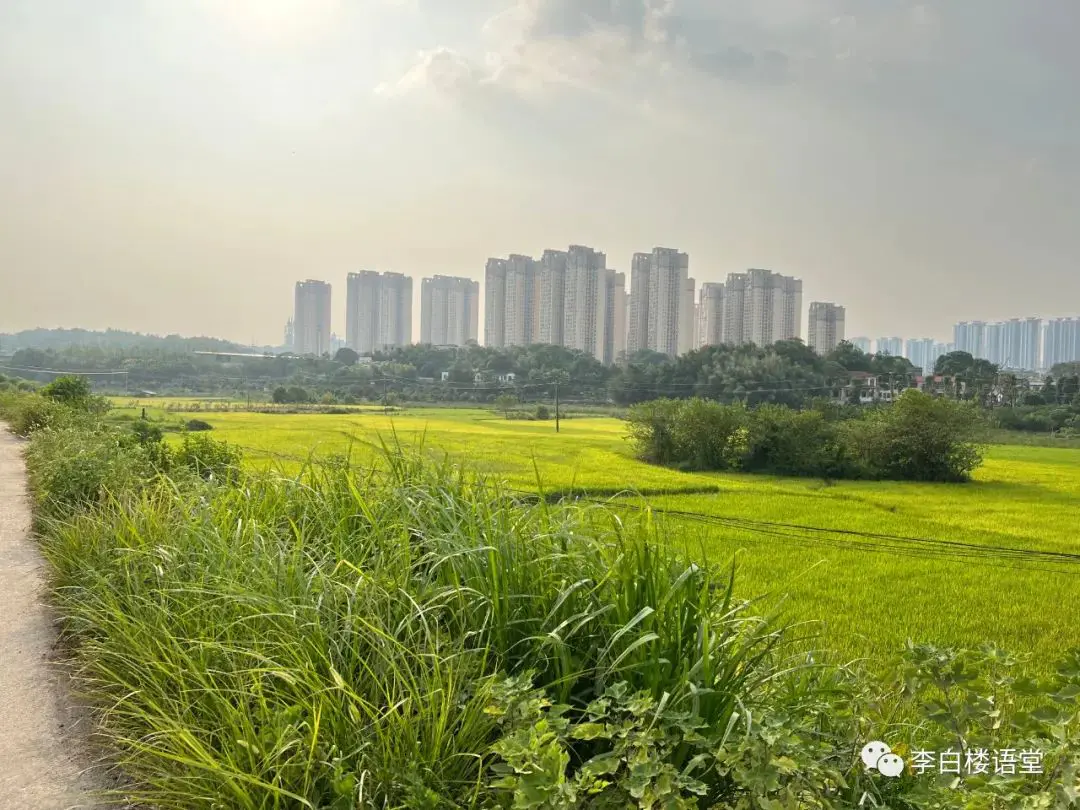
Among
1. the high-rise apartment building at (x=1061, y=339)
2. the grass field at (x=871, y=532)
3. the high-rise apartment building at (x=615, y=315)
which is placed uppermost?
the high-rise apartment building at (x=615, y=315)

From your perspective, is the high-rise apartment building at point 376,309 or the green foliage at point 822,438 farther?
the high-rise apartment building at point 376,309

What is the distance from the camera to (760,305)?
2561cm

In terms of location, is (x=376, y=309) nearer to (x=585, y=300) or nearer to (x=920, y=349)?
(x=585, y=300)

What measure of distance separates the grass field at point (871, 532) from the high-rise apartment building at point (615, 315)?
13092 mm

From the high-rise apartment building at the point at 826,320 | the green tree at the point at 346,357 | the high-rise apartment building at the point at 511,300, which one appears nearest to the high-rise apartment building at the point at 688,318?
the high-rise apartment building at the point at 826,320

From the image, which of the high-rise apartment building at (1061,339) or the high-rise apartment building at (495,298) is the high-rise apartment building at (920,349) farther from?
the high-rise apartment building at (495,298)

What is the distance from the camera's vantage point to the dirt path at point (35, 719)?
1.52 metres

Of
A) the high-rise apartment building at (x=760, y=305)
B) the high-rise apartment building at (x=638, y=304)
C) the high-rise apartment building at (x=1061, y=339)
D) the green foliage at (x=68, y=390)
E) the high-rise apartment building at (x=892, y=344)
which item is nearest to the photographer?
the green foliage at (x=68, y=390)

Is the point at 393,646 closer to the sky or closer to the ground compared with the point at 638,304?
closer to the ground

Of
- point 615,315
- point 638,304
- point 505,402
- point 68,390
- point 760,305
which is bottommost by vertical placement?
point 505,402

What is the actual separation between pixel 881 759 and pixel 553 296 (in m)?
28.4

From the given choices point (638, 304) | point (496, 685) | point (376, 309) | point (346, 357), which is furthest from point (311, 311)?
point (496, 685)

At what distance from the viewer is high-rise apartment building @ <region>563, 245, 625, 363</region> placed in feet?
91.9

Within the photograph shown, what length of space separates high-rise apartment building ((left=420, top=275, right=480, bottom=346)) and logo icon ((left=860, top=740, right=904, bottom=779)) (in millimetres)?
32656
